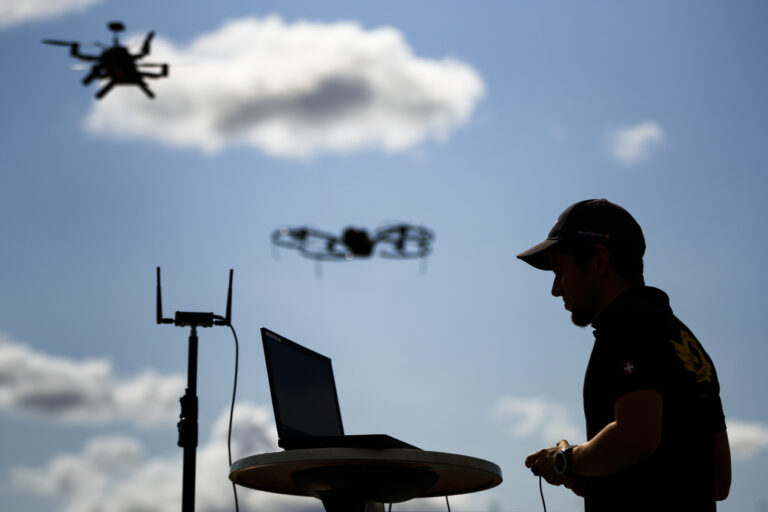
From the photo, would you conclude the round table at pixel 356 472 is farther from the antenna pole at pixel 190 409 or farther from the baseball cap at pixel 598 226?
the baseball cap at pixel 598 226

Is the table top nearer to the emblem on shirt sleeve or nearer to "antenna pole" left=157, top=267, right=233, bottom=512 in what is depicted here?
"antenna pole" left=157, top=267, right=233, bottom=512

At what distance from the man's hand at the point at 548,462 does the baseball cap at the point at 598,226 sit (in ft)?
1.96

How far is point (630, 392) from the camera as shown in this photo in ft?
7.72

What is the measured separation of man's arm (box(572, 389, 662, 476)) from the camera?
2.30 m

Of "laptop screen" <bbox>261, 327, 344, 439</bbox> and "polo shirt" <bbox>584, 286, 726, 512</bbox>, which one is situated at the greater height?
"laptop screen" <bbox>261, 327, 344, 439</bbox>

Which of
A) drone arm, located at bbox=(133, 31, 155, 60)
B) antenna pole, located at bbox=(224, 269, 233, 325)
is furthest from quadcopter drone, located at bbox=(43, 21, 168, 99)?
antenna pole, located at bbox=(224, 269, 233, 325)

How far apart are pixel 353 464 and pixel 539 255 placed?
1.22 m

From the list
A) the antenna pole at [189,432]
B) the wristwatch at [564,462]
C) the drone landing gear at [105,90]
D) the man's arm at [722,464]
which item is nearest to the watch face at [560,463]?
the wristwatch at [564,462]

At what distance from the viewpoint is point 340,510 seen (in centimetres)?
371

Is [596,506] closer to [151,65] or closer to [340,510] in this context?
[340,510]

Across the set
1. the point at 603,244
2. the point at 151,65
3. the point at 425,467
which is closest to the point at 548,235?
the point at 603,244

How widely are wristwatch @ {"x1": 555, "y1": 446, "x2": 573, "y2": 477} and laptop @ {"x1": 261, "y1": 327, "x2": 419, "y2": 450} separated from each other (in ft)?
3.33

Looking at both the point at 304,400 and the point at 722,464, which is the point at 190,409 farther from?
the point at 722,464

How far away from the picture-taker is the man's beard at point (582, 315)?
2668 millimetres
